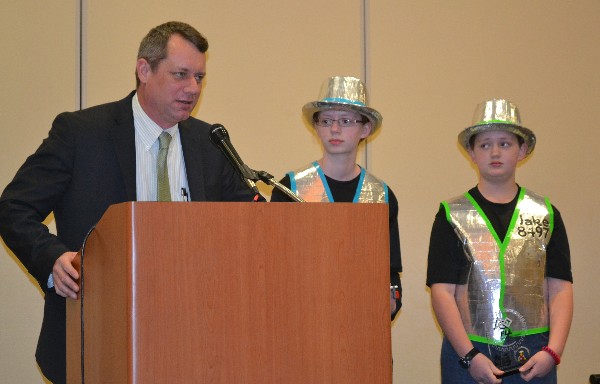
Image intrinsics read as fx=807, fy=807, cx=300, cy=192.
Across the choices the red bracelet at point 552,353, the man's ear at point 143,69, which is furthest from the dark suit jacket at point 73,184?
the red bracelet at point 552,353

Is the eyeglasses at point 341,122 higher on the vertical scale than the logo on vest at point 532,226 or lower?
higher

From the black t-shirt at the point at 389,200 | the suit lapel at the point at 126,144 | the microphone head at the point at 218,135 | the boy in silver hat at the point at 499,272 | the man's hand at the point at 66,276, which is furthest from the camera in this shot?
the black t-shirt at the point at 389,200

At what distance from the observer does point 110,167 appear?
269 cm

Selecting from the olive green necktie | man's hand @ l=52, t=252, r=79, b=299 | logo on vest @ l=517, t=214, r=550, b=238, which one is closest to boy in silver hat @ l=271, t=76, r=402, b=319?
logo on vest @ l=517, t=214, r=550, b=238

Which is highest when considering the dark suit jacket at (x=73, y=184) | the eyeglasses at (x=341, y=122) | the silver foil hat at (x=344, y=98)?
the silver foil hat at (x=344, y=98)

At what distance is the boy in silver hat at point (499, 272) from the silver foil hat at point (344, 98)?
458mm

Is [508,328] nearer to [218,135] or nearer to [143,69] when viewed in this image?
[218,135]

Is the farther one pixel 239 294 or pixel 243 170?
pixel 243 170

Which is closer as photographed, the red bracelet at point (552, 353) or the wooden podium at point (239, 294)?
the wooden podium at point (239, 294)

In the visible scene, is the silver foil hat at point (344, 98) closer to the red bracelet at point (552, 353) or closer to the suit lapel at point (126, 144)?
the suit lapel at point (126, 144)

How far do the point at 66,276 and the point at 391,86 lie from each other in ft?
9.59

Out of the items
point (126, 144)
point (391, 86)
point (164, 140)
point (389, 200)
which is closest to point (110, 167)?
point (126, 144)

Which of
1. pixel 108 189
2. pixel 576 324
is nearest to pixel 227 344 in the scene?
pixel 108 189

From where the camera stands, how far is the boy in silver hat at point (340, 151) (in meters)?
3.35
